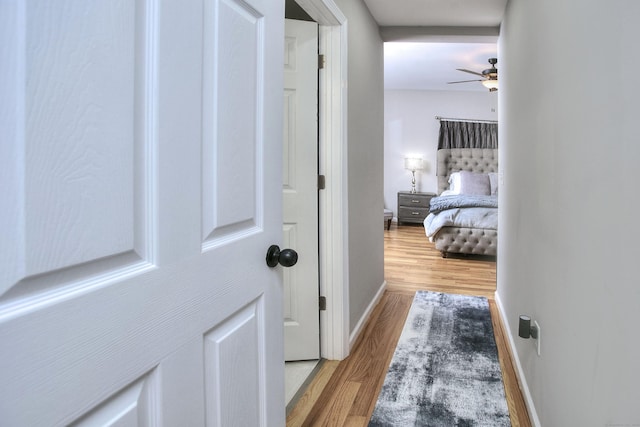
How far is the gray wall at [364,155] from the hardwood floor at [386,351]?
0.21 metres

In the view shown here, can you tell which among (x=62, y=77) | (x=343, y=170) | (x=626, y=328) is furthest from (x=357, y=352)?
(x=62, y=77)

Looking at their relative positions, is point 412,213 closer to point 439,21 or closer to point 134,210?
point 439,21

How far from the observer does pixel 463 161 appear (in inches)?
316

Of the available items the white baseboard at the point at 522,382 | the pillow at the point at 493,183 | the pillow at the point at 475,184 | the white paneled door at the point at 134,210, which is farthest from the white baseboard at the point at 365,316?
the pillow at the point at 493,183

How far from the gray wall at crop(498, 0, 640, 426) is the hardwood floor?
65 cm

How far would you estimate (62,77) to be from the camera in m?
0.54

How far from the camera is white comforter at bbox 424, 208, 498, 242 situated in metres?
5.38

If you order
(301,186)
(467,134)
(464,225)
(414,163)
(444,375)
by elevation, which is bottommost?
(444,375)

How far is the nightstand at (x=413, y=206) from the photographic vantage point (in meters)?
8.02

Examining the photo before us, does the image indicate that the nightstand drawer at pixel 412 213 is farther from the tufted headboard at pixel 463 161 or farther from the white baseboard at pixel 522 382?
the white baseboard at pixel 522 382

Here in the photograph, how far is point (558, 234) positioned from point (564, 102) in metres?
0.44

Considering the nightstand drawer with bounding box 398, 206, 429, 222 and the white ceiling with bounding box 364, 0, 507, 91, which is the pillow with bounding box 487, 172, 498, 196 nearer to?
the nightstand drawer with bounding box 398, 206, 429, 222

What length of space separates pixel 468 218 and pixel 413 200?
2.66 metres

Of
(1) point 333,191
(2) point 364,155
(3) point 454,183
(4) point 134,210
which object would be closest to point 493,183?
(3) point 454,183
